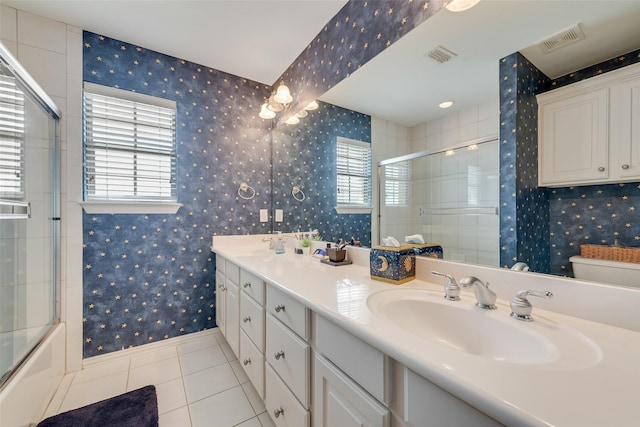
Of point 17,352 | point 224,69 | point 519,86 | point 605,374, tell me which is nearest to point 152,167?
point 224,69

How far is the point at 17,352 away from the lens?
1395 mm

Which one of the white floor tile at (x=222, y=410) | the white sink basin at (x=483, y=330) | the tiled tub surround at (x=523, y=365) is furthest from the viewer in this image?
the white floor tile at (x=222, y=410)

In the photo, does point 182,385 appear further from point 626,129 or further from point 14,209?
point 626,129

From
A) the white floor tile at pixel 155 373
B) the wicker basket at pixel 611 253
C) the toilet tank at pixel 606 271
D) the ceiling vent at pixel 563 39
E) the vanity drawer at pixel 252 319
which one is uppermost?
the ceiling vent at pixel 563 39

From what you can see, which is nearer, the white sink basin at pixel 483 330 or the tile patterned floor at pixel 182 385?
the white sink basin at pixel 483 330

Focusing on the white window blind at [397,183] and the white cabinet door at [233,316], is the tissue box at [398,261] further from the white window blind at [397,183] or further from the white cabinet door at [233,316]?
the white cabinet door at [233,316]

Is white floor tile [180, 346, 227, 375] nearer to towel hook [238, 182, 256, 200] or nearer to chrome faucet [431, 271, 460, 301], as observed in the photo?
towel hook [238, 182, 256, 200]

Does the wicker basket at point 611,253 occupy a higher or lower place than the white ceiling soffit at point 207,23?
lower

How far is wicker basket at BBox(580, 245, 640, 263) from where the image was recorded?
27.4 inches

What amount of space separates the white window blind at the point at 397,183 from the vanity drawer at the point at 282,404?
103 cm

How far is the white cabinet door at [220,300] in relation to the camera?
2.07 meters

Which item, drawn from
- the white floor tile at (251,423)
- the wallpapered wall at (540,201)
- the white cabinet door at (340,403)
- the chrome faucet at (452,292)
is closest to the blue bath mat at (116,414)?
the white floor tile at (251,423)

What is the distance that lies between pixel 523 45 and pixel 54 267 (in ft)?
9.59

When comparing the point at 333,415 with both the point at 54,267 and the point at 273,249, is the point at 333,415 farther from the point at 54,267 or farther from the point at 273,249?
the point at 54,267
